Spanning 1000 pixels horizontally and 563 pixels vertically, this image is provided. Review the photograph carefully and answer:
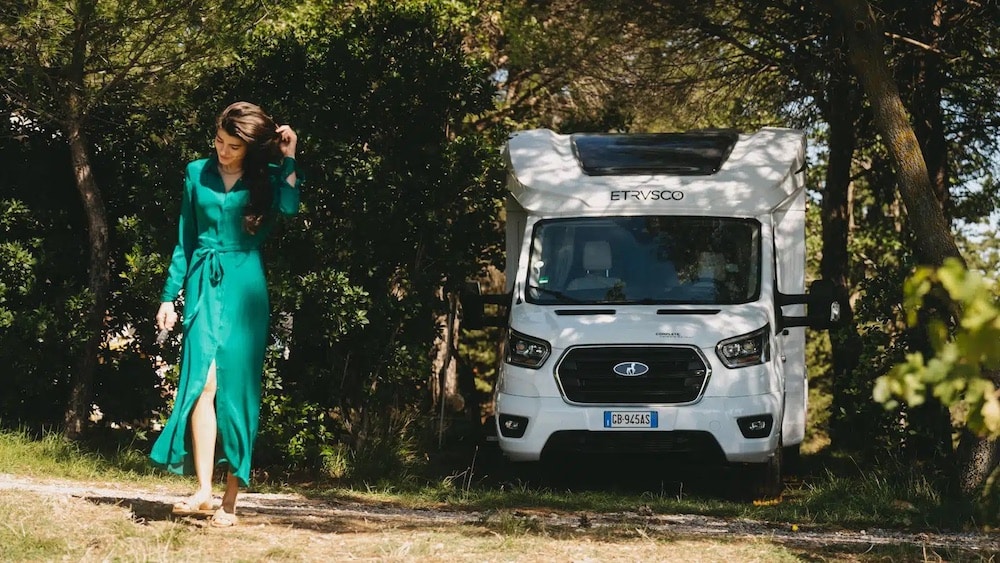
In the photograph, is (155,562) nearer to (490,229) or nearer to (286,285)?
(286,285)

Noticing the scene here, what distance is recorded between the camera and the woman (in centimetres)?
628

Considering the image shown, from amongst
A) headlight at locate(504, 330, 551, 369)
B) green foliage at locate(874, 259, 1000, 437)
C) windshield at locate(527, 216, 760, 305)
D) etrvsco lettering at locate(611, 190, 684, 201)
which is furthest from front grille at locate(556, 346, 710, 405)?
green foliage at locate(874, 259, 1000, 437)

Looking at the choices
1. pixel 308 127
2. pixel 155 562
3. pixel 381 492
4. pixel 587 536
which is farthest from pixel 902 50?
pixel 155 562

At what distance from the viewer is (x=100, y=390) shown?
38.5 feet

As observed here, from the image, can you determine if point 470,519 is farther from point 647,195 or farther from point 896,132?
point 896,132

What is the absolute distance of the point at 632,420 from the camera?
9.30 metres

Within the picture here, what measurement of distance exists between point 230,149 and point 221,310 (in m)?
0.79

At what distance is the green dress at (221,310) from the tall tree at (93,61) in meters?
3.77

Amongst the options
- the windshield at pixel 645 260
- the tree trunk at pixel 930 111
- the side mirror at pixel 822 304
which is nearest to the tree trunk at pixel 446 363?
the windshield at pixel 645 260

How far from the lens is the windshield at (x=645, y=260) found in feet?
32.2

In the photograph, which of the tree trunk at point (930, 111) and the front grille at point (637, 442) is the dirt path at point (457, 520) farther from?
the tree trunk at point (930, 111)

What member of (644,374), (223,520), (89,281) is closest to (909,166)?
(644,374)

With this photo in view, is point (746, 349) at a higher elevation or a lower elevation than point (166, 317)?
higher

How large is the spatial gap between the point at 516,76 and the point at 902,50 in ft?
17.2
